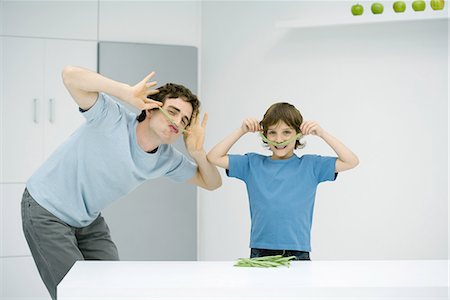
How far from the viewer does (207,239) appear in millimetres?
4684

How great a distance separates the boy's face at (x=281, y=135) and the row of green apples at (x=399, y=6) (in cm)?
125

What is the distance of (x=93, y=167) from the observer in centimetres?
261

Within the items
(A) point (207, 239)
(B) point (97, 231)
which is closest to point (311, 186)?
(B) point (97, 231)

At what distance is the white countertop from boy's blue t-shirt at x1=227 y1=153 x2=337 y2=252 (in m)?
0.54

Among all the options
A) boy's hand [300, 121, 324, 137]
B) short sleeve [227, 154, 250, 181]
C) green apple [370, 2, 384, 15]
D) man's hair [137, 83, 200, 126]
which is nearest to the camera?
man's hair [137, 83, 200, 126]

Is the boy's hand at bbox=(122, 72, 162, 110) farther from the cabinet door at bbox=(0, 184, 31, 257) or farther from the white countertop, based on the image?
the cabinet door at bbox=(0, 184, 31, 257)

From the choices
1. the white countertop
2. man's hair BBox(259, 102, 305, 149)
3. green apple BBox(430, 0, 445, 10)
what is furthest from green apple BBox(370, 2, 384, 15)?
the white countertop

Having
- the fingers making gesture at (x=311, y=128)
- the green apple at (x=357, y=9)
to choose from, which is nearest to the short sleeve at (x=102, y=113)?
the fingers making gesture at (x=311, y=128)

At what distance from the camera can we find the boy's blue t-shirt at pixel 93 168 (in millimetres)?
2580

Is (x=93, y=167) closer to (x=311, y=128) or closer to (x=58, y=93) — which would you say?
(x=311, y=128)

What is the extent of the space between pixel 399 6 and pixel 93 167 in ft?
6.49

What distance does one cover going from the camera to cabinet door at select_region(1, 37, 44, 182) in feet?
14.2

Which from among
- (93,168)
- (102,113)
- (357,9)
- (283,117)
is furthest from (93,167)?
(357,9)

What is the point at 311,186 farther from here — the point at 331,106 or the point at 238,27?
the point at 238,27
